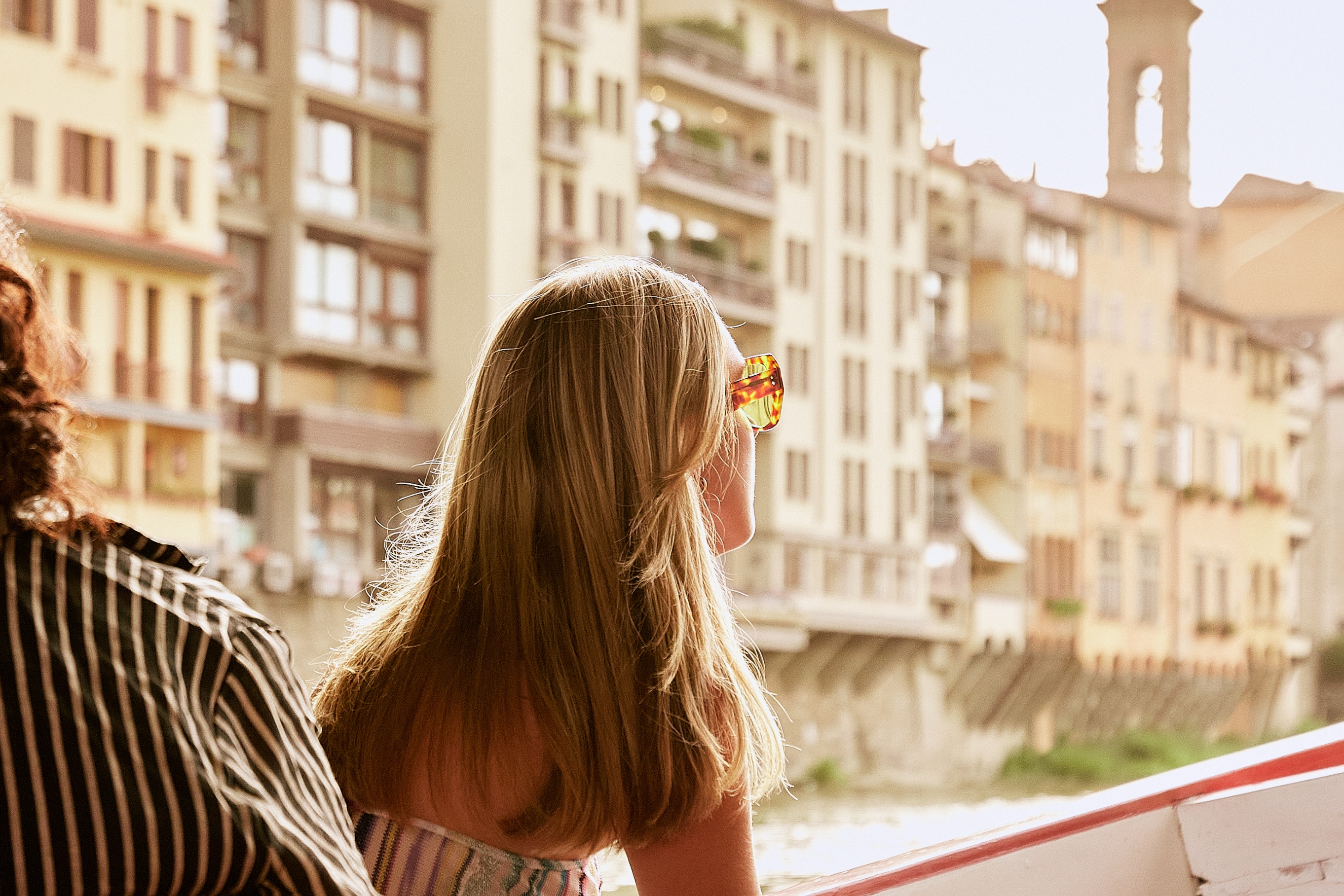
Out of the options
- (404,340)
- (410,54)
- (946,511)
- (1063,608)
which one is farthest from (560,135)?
(1063,608)

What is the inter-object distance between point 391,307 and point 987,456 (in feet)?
34.0

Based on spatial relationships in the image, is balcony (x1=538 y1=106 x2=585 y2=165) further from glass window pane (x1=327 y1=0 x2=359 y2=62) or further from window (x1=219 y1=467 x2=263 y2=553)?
window (x1=219 y1=467 x2=263 y2=553)

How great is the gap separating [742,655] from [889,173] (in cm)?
2249

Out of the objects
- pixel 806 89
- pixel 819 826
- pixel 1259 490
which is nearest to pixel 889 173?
pixel 806 89

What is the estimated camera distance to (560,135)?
17297 millimetres

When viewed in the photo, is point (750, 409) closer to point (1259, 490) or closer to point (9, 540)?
point (9, 540)

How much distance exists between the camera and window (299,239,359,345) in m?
15.7

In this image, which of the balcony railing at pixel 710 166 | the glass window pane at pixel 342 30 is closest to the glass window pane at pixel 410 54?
the glass window pane at pixel 342 30

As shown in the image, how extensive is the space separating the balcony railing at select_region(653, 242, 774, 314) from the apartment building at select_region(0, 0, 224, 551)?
226 inches

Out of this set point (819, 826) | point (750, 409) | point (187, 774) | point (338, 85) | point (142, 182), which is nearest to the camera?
point (187, 774)

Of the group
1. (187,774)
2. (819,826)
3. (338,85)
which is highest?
(338,85)

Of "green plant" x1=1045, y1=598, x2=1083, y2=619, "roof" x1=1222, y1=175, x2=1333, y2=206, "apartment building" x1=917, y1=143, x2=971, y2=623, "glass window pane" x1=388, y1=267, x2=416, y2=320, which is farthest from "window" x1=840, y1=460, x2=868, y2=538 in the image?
"roof" x1=1222, y1=175, x2=1333, y2=206

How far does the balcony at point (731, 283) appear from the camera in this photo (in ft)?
63.8

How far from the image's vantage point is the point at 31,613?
0.44 m
